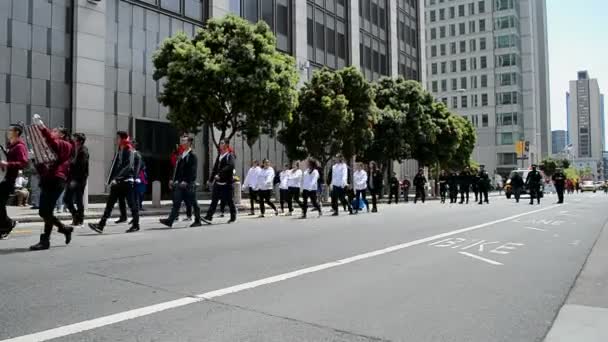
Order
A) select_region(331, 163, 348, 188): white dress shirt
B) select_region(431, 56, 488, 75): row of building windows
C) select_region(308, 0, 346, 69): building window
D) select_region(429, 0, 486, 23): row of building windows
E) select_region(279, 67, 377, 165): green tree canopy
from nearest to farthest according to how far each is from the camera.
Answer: select_region(331, 163, 348, 188): white dress shirt, select_region(279, 67, 377, 165): green tree canopy, select_region(308, 0, 346, 69): building window, select_region(431, 56, 488, 75): row of building windows, select_region(429, 0, 486, 23): row of building windows

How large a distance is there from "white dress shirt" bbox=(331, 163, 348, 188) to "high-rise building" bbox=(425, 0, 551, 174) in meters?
85.1

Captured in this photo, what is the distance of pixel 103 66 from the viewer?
979 inches

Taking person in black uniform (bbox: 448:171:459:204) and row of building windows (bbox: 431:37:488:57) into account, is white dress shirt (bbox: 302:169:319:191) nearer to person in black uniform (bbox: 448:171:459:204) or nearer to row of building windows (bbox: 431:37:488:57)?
person in black uniform (bbox: 448:171:459:204)

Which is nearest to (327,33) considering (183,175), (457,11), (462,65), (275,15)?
(275,15)

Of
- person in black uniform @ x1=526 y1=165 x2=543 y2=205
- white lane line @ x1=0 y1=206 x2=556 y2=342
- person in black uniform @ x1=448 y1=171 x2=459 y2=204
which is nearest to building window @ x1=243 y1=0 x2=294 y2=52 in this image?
person in black uniform @ x1=448 y1=171 x2=459 y2=204

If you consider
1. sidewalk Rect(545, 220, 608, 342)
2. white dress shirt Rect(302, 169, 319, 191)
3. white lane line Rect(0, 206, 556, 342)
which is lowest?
sidewalk Rect(545, 220, 608, 342)

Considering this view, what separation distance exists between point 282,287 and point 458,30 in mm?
103155

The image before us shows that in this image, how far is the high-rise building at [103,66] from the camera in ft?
73.7

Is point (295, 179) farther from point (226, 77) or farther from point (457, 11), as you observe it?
point (457, 11)

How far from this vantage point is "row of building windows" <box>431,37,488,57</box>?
325 feet

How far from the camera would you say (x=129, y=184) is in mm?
10594

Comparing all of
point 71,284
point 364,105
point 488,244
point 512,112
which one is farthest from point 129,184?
point 512,112

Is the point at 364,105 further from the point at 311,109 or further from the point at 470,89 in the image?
the point at 470,89

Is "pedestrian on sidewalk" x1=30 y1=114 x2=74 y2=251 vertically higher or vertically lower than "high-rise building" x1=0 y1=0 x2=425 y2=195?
lower
